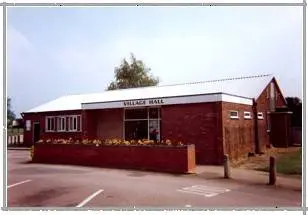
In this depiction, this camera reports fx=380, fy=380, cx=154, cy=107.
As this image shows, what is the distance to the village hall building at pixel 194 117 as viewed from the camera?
17.2m

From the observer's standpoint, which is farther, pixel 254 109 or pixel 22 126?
pixel 22 126

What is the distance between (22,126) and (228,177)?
2152cm

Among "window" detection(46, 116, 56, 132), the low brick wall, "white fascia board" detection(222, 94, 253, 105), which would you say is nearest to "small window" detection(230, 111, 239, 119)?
"white fascia board" detection(222, 94, 253, 105)

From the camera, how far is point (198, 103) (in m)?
17.5

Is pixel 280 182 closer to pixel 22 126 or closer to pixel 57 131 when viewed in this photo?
pixel 57 131

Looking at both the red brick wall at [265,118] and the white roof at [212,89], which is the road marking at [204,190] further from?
the red brick wall at [265,118]

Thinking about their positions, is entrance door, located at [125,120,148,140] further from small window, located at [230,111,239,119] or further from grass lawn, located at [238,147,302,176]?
grass lawn, located at [238,147,302,176]

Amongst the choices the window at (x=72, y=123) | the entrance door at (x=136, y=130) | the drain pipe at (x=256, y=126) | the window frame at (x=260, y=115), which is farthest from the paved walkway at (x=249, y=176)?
the window at (x=72, y=123)

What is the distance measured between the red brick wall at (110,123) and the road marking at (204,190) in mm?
11487

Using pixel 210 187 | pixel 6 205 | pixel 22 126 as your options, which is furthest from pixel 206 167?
pixel 22 126

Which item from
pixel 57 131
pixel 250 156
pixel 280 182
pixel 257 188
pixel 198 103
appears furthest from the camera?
pixel 57 131

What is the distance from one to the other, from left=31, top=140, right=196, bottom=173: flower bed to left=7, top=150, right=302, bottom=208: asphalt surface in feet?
2.73

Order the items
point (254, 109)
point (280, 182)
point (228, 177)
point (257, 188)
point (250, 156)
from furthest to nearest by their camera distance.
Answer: point (254, 109) < point (250, 156) < point (228, 177) < point (280, 182) < point (257, 188)
